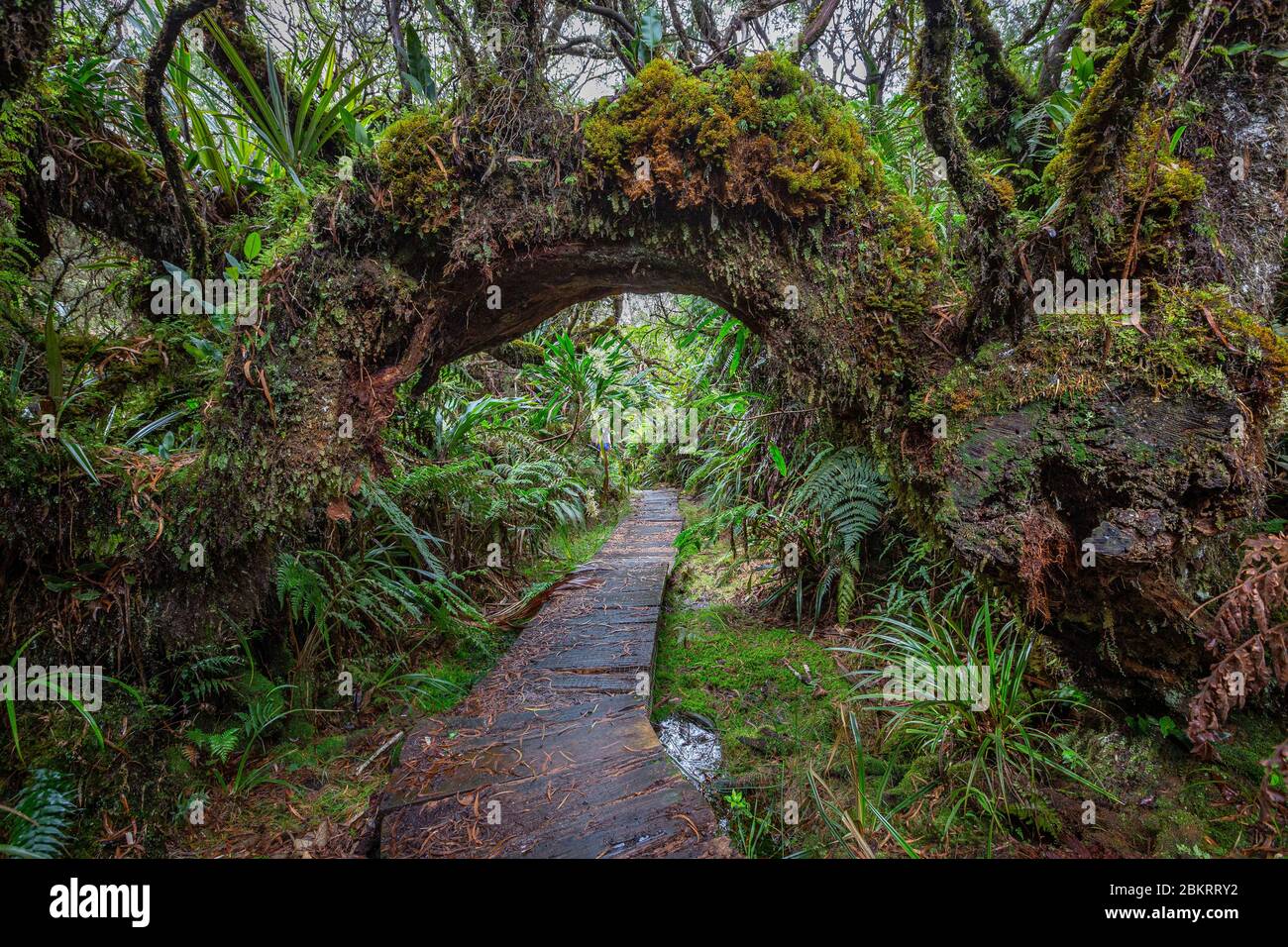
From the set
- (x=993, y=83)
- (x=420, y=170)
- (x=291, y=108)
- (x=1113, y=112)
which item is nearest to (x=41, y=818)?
(x=420, y=170)

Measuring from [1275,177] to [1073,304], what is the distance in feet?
3.69

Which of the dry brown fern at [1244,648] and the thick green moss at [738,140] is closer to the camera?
the dry brown fern at [1244,648]

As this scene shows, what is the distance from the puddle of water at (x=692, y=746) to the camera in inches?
101

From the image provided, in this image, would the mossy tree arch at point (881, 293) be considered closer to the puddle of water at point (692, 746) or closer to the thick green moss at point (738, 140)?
the thick green moss at point (738, 140)

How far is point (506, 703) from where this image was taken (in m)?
2.74

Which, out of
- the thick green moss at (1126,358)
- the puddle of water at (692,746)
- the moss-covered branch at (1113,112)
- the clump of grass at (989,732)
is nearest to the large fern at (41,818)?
the puddle of water at (692,746)

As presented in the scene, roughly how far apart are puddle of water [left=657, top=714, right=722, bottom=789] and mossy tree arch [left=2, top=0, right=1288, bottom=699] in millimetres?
1594

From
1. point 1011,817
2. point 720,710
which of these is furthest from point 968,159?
point 720,710

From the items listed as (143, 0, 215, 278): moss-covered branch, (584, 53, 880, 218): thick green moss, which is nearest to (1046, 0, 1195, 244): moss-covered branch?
(584, 53, 880, 218): thick green moss

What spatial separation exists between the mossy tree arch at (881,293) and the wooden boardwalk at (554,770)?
129 centimetres

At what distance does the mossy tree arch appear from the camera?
179 cm

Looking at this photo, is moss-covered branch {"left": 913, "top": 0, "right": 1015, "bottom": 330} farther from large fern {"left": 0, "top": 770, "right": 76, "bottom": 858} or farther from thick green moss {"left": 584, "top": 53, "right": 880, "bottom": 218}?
large fern {"left": 0, "top": 770, "right": 76, "bottom": 858}

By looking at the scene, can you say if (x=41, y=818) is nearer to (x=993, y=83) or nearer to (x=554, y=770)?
(x=554, y=770)

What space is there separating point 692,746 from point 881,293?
2.46 meters
